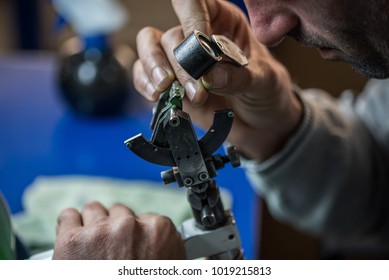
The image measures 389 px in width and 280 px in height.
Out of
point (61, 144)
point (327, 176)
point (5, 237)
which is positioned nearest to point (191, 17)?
point (5, 237)

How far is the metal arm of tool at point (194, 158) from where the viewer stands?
1.89 ft

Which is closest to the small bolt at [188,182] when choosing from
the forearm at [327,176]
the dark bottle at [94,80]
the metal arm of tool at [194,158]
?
the metal arm of tool at [194,158]

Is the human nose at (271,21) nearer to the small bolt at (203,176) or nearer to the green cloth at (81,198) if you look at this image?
the small bolt at (203,176)

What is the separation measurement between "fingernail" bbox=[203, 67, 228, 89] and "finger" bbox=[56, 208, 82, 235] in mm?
204

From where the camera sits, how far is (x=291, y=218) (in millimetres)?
1073

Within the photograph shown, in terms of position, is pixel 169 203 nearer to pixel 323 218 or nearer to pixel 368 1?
pixel 323 218

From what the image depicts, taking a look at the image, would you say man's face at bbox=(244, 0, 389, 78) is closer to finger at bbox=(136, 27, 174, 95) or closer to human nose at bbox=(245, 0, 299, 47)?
human nose at bbox=(245, 0, 299, 47)

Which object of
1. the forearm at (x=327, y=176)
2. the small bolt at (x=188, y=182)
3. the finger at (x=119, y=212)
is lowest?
the forearm at (x=327, y=176)

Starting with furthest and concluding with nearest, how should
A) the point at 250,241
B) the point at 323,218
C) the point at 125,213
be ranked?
the point at 323,218 < the point at 250,241 < the point at 125,213

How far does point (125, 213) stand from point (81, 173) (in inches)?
19.0

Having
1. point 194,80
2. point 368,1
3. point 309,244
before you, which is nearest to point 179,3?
point 194,80

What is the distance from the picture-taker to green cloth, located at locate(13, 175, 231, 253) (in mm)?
909

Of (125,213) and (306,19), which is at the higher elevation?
(306,19)

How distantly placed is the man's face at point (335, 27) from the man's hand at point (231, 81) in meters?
0.06
